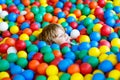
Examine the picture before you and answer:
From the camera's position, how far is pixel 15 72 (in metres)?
1.54

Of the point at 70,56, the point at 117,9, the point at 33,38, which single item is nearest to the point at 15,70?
the point at 70,56

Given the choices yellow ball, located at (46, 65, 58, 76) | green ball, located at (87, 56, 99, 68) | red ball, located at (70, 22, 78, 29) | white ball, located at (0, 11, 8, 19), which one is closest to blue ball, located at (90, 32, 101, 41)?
red ball, located at (70, 22, 78, 29)

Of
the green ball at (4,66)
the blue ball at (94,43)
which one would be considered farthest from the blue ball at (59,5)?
the green ball at (4,66)

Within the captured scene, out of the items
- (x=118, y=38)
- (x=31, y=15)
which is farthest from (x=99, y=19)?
(x=31, y=15)

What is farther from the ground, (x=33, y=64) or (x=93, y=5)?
(x=93, y=5)

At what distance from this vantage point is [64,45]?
69.2 inches

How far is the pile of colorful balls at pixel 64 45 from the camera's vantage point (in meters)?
1.48

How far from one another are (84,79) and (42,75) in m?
0.24

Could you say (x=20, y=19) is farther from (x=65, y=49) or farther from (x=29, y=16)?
(x=65, y=49)

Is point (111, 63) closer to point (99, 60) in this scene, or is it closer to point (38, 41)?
point (99, 60)

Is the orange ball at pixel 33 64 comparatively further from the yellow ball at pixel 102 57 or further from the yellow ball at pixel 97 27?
the yellow ball at pixel 97 27

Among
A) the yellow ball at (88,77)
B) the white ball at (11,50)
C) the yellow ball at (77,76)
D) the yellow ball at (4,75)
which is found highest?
the white ball at (11,50)

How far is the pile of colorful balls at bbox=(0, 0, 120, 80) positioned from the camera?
148 centimetres

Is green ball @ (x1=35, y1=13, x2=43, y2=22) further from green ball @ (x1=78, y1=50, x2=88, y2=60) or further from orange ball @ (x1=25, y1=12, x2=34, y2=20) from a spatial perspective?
green ball @ (x1=78, y1=50, x2=88, y2=60)
